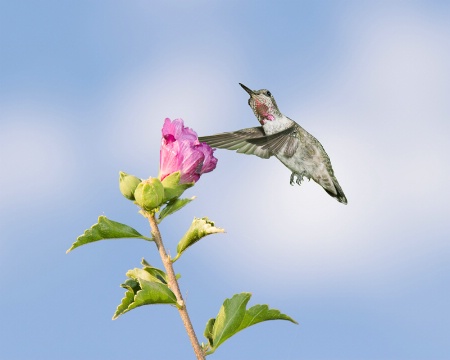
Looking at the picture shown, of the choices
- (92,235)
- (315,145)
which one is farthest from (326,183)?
(92,235)

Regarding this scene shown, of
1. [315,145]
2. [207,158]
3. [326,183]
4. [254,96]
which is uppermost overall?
[254,96]

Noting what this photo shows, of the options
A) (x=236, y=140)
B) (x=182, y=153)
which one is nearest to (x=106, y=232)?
(x=182, y=153)

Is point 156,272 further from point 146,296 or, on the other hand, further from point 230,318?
point 230,318

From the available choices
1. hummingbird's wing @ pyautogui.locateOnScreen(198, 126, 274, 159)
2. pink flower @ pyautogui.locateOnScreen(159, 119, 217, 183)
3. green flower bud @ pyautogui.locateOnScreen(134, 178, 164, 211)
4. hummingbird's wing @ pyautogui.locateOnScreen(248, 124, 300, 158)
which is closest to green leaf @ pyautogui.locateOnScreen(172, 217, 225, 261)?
green flower bud @ pyautogui.locateOnScreen(134, 178, 164, 211)

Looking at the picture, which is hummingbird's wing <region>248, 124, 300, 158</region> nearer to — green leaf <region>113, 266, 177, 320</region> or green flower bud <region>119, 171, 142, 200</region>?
green flower bud <region>119, 171, 142, 200</region>

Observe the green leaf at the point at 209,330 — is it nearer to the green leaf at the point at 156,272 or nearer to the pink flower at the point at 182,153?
the green leaf at the point at 156,272

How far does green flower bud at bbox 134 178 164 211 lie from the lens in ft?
10.6

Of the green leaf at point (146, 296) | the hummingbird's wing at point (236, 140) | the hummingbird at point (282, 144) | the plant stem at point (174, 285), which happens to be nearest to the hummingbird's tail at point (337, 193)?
the hummingbird at point (282, 144)

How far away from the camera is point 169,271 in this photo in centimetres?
309

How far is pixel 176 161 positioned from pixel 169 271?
66 cm

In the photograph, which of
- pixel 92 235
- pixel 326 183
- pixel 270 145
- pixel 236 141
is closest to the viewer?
pixel 92 235

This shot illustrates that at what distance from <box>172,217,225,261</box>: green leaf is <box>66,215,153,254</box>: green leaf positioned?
22cm

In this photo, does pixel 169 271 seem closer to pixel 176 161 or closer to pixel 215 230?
pixel 215 230

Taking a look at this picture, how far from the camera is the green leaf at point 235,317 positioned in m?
3.29
